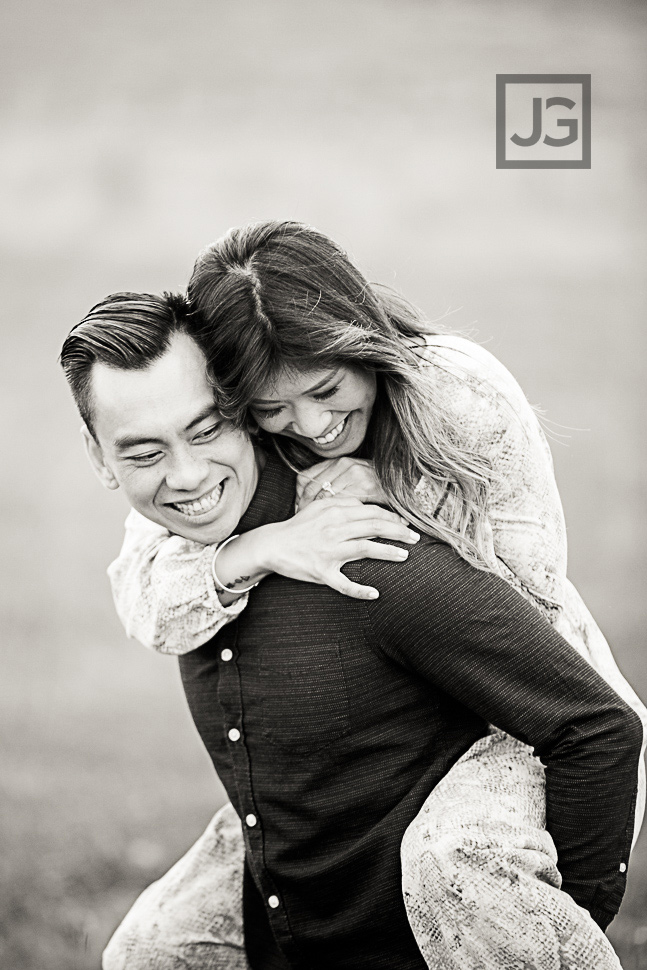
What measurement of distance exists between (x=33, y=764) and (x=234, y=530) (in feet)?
11.3

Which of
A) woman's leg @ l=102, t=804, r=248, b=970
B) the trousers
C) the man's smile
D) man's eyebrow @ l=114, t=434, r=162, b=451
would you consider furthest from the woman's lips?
woman's leg @ l=102, t=804, r=248, b=970

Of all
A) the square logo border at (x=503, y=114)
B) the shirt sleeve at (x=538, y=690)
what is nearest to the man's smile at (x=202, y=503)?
the shirt sleeve at (x=538, y=690)

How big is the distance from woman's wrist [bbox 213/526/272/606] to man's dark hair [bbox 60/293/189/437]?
36 cm

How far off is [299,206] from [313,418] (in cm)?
511

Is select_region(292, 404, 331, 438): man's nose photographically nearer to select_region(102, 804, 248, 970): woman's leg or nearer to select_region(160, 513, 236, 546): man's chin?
select_region(160, 513, 236, 546): man's chin

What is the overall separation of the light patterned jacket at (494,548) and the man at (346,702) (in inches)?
3.3

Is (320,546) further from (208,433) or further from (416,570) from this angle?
(208,433)

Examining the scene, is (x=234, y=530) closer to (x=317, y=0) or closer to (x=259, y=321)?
(x=259, y=321)

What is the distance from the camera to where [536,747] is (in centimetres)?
178

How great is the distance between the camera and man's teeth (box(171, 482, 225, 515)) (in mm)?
2041

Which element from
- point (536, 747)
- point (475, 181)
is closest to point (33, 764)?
point (536, 747)

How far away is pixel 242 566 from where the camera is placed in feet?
6.47

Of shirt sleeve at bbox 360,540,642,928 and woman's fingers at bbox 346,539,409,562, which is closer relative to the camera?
shirt sleeve at bbox 360,540,642,928

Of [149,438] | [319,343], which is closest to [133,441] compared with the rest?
[149,438]
